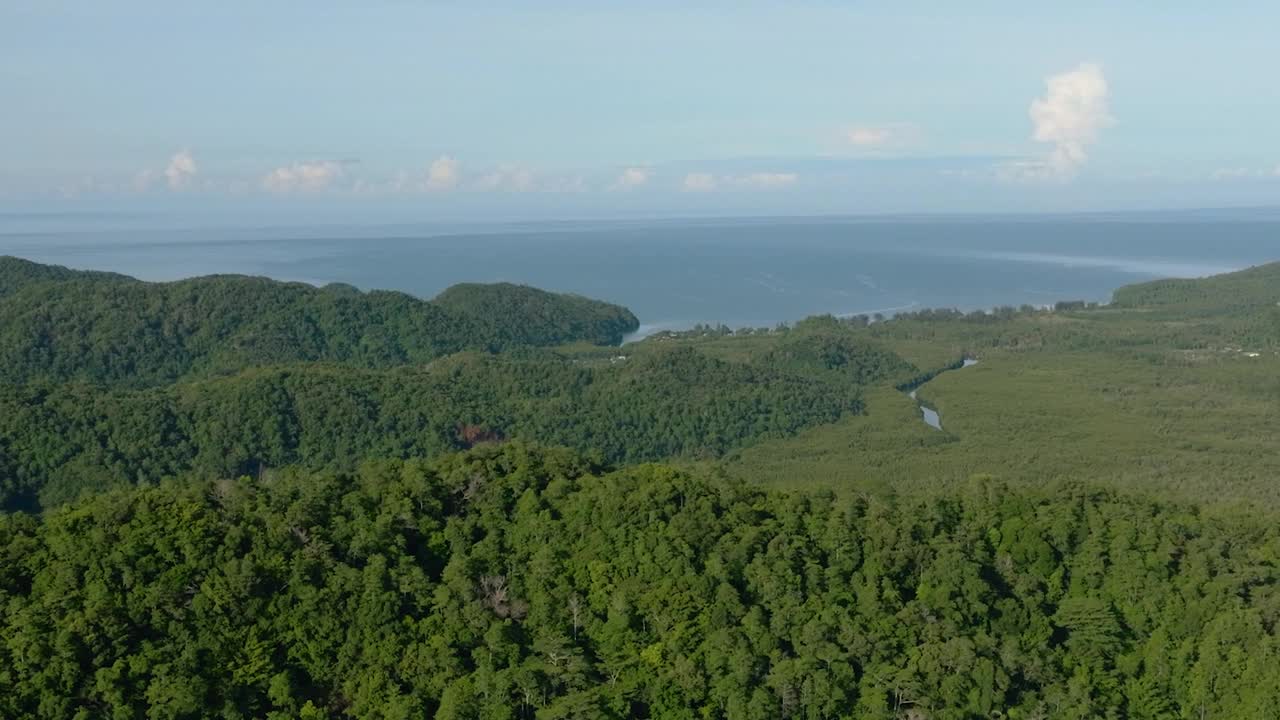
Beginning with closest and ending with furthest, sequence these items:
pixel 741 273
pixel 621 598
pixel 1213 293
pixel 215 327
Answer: pixel 621 598
pixel 215 327
pixel 1213 293
pixel 741 273

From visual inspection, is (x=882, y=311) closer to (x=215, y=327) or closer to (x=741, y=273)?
(x=741, y=273)

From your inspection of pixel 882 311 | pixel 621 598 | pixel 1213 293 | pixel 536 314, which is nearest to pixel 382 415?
pixel 621 598

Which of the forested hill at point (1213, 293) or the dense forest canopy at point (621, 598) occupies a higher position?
the forested hill at point (1213, 293)

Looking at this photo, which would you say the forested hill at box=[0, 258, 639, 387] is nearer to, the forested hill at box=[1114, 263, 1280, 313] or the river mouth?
the river mouth

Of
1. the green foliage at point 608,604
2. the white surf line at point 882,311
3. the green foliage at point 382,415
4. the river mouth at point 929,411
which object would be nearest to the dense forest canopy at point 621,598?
the green foliage at point 608,604

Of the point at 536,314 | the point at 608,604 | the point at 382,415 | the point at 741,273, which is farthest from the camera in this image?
the point at 741,273

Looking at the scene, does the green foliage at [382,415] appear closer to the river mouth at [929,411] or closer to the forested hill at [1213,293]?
the river mouth at [929,411]

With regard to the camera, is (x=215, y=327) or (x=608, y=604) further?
(x=215, y=327)

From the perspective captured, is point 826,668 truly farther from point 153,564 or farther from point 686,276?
point 686,276
